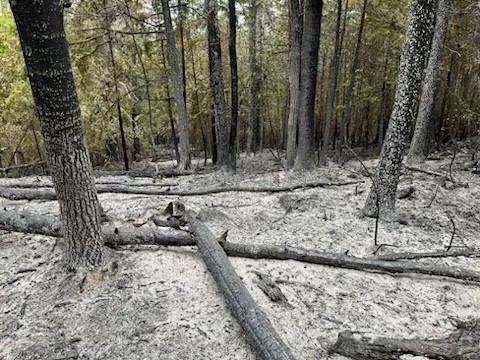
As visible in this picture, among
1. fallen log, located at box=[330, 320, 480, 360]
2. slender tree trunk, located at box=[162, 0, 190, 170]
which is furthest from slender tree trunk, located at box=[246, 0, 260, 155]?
fallen log, located at box=[330, 320, 480, 360]

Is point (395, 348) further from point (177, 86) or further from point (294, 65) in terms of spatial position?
point (177, 86)

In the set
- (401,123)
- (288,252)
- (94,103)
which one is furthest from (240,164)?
(288,252)

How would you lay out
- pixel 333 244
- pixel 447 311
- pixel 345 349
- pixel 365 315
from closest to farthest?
pixel 345 349
pixel 365 315
pixel 447 311
pixel 333 244

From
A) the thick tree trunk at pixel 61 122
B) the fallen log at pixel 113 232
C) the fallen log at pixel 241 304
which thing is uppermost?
→ the thick tree trunk at pixel 61 122

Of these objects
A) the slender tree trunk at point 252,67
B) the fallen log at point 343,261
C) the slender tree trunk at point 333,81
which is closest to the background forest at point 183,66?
the slender tree trunk at point 252,67

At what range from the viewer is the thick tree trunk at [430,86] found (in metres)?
9.00

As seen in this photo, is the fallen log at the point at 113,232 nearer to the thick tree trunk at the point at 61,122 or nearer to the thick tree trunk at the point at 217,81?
the thick tree trunk at the point at 61,122

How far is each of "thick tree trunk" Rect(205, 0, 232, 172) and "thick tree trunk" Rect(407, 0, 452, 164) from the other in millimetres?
5305

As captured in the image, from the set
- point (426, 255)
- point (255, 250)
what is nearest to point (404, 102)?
point (426, 255)

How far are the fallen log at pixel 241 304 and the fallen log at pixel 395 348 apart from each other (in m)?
0.60

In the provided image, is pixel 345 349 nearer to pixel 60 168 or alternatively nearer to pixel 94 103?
pixel 60 168

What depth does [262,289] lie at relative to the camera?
11.8 ft

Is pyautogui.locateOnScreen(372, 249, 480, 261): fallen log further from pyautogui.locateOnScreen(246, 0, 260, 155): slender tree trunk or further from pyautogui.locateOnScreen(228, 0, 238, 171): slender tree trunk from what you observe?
pyautogui.locateOnScreen(246, 0, 260, 155): slender tree trunk

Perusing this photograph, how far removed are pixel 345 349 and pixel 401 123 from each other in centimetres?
388
